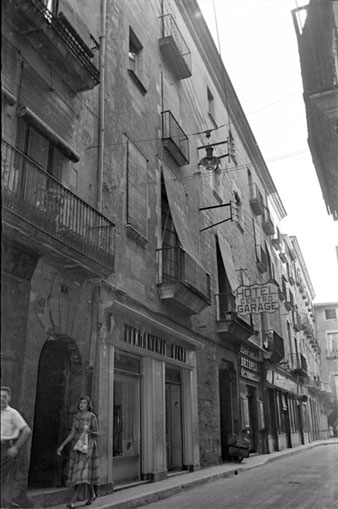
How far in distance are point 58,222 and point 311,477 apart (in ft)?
28.8

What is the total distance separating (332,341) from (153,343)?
164ft

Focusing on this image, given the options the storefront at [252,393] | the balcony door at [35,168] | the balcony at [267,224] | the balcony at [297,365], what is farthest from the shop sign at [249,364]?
the balcony door at [35,168]

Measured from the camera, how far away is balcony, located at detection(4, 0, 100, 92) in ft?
26.9

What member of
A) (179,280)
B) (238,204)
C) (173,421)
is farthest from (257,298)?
(238,204)

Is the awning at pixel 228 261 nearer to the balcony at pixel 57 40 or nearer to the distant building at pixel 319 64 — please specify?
the distant building at pixel 319 64

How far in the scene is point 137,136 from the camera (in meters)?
12.9

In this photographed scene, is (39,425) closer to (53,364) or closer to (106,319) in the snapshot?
(53,364)

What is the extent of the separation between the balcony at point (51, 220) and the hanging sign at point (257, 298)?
712 centimetres

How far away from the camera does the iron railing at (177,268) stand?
42.7 ft

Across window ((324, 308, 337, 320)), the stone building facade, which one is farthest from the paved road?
window ((324, 308, 337, 320))

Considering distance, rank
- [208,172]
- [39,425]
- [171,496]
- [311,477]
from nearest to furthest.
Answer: [39,425], [171,496], [311,477], [208,172]

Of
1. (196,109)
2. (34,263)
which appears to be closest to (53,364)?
(34,263)

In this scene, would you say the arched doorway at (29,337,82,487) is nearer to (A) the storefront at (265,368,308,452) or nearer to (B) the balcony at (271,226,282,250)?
(A) the storefront at (265,368,308,452)

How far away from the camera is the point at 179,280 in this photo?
1289 cm
